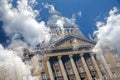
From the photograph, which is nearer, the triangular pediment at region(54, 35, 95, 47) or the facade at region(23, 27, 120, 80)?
the facade at region(23, 27, 120, 80)

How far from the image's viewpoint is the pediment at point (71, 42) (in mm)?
48781

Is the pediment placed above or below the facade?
above

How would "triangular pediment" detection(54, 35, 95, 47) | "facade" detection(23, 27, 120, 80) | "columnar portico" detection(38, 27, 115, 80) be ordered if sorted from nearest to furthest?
"facade" detection(23, 27, 120, 80) → "columnar portico" detection(38, 27, 115, 80) → "triangular pediment" detection(54, 35, 95, 47)

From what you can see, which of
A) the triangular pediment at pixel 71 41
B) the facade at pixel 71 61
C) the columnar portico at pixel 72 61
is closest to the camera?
the facade at pixel 71 61

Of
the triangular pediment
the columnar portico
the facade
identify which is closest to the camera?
the facade

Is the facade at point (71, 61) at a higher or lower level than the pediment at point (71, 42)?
lower

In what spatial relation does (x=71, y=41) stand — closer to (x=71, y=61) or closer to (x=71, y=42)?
(x=71, y=42)

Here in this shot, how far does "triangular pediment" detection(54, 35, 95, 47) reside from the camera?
1921 inches

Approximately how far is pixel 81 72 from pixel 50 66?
7.03 meters

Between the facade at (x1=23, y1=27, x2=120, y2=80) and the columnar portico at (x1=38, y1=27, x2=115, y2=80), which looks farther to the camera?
the columnar portico at (x1=38, y1=27, x2=115, y2=80)

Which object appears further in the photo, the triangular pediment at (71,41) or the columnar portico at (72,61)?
the triangular pediment at (71,41)

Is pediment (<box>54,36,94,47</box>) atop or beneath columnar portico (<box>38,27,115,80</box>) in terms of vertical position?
atop

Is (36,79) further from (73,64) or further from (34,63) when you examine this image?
(73,64)

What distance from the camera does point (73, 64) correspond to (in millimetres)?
47375
